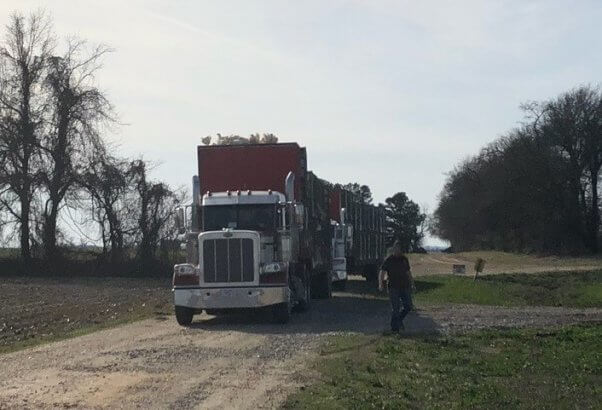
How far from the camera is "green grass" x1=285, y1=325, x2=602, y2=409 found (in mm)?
12086

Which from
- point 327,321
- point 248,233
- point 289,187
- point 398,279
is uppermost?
point 289,187

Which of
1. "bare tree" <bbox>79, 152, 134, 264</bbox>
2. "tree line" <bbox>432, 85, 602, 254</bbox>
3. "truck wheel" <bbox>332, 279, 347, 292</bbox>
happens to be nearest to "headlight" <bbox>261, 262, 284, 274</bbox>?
"truck wheel" <bbox>332, 279, 347, 292</bbox>

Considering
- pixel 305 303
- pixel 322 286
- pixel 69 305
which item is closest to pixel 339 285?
pixel 322 286

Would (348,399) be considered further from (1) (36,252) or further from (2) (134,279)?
(1) (36,252)

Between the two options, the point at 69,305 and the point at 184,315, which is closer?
the point at 184,315

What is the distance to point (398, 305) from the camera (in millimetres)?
20656

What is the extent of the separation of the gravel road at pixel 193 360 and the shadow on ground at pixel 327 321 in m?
0.03

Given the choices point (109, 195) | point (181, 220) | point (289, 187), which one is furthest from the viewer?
point (109, 195)

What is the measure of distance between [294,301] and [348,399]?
1336 cm

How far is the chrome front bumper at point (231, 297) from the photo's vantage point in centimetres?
2331

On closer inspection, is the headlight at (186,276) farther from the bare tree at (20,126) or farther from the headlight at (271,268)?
the bare tree at (20,126)

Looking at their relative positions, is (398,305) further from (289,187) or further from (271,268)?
(289,187)

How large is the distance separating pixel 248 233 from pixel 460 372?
9896 mm

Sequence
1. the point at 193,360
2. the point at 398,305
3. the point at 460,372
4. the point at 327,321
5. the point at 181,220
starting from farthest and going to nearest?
the point at 181,220, the point at 327,321, the point at 398,305, the point at 193,360, the point at 460,372
